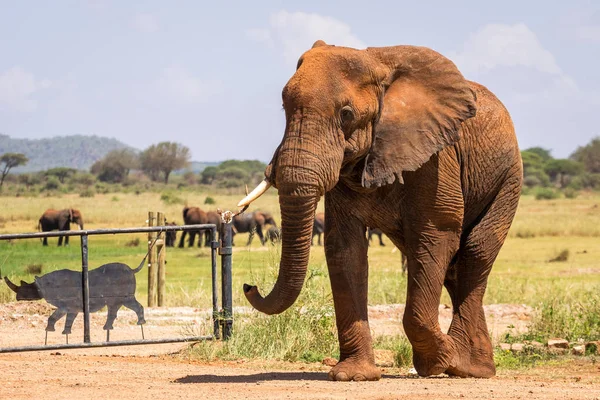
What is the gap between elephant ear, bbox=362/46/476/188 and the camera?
8141 millimetres

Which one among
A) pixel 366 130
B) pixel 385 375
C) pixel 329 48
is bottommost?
pixel 385 375

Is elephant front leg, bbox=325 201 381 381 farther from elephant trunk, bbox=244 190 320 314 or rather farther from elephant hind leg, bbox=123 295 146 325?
elephant hind leg, bbox=123 295 146 325

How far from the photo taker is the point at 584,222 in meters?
38.4

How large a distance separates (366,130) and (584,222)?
31.8 meters

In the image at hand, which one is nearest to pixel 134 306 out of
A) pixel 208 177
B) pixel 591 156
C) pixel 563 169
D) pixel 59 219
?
pixel 59 219

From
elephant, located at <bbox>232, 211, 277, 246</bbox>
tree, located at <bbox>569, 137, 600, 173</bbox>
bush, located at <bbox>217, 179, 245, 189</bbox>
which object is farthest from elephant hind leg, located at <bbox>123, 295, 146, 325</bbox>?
tree, located at <bbox>569, 137, 600, 173</bbox>

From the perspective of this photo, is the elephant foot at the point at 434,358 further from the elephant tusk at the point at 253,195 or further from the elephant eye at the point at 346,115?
the elephant tusk at the point at 253,195

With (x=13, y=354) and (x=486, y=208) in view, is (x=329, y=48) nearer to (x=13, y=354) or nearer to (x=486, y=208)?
(x=486, y=208)

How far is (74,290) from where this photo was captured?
11.3m

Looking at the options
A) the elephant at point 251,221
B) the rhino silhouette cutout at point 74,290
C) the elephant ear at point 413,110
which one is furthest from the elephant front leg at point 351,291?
the elephant at point 251,221

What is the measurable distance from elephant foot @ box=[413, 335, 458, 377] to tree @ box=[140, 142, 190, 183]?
363 feet

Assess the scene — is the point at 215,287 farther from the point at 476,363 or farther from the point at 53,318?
the point at 476,363

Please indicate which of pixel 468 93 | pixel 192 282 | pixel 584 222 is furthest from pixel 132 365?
pixel 584 222

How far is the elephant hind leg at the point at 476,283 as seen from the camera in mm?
9344
